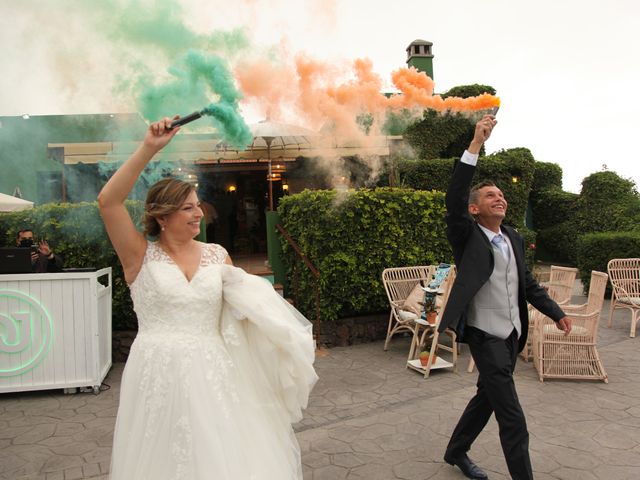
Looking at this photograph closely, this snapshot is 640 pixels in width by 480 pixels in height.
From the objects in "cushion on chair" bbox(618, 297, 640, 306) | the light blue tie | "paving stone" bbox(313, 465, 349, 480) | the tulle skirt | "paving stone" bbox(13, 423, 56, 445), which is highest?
the light blue tie

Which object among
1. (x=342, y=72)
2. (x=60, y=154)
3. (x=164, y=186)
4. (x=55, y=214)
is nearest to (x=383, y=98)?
(x=342, y=72)

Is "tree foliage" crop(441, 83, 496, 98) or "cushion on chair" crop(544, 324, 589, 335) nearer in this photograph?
"cushion on chair" crop(544, 324, 589, 335)

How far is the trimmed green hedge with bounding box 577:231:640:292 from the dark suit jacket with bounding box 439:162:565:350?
28.3 feet

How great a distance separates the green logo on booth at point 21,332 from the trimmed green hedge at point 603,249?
421 inches

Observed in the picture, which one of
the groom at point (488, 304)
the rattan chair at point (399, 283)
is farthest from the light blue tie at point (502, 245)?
the rattan chair at point (399, 283)

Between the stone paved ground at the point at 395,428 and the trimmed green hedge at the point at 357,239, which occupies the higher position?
the trimmed green hedge at the point at 357,239

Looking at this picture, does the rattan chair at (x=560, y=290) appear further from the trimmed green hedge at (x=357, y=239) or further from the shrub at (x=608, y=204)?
the shrub at (x=608, y=204)

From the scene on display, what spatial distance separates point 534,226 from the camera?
63.6ft

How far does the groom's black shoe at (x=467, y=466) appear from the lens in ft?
10.7

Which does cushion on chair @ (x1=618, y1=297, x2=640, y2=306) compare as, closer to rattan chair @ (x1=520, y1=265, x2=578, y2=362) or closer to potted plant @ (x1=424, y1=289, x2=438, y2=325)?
rattan chair @ (x1=520, y1=265, x2=578, y2=362)

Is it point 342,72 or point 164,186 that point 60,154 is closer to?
point 342,72

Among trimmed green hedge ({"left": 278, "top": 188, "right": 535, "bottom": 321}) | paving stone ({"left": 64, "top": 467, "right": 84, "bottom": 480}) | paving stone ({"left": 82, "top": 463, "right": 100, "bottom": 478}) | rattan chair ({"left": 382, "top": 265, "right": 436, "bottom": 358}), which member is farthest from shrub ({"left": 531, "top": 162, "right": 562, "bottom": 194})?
paving stone ({"left": 64, "top": 467, "right": 84, "bottom": 480})

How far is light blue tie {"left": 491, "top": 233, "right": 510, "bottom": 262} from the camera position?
3.20 meters

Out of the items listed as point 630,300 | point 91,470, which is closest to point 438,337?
point 630,300
